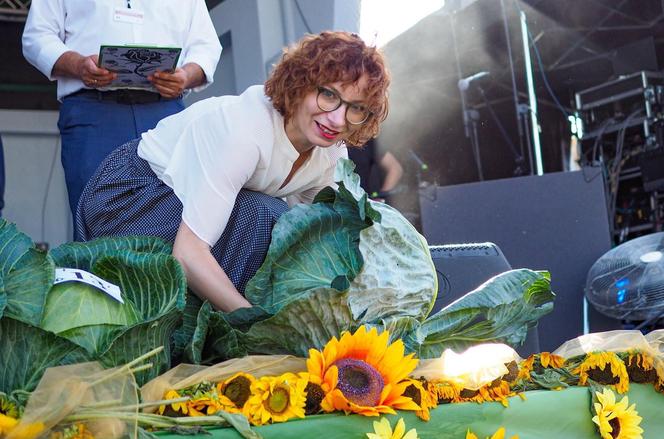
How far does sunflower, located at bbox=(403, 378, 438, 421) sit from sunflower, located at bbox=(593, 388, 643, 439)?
1.21ft

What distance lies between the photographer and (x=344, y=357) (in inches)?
49.3

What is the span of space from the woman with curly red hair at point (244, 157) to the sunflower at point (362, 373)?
0.52m

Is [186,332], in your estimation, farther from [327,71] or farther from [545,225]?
[545,225]

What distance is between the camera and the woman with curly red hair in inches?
71.4

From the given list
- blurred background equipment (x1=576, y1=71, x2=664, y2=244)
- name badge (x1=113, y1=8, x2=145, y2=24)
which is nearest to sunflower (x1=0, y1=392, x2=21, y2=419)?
name badge (x1=113, y1=8, x2=145, y2=24)

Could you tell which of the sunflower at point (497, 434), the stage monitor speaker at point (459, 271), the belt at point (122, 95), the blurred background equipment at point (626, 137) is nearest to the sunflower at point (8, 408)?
the sunflower at point (497, 434)

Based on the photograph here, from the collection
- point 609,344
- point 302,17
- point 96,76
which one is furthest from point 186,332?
point 302,17

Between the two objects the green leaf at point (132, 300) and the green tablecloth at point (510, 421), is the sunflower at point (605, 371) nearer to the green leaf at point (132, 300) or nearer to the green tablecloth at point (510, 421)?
the green tablecloth at point (510, 421)

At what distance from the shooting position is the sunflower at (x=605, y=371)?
1536 mm

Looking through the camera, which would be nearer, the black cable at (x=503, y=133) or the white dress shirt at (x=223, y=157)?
the white dress shirt at (x=223, y=157)

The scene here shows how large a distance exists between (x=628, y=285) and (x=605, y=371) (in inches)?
63.3

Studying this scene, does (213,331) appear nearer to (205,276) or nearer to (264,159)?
(205,276)

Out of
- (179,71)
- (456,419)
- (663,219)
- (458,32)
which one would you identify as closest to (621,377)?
(456,419)

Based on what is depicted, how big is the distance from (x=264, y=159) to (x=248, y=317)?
1.89ft
